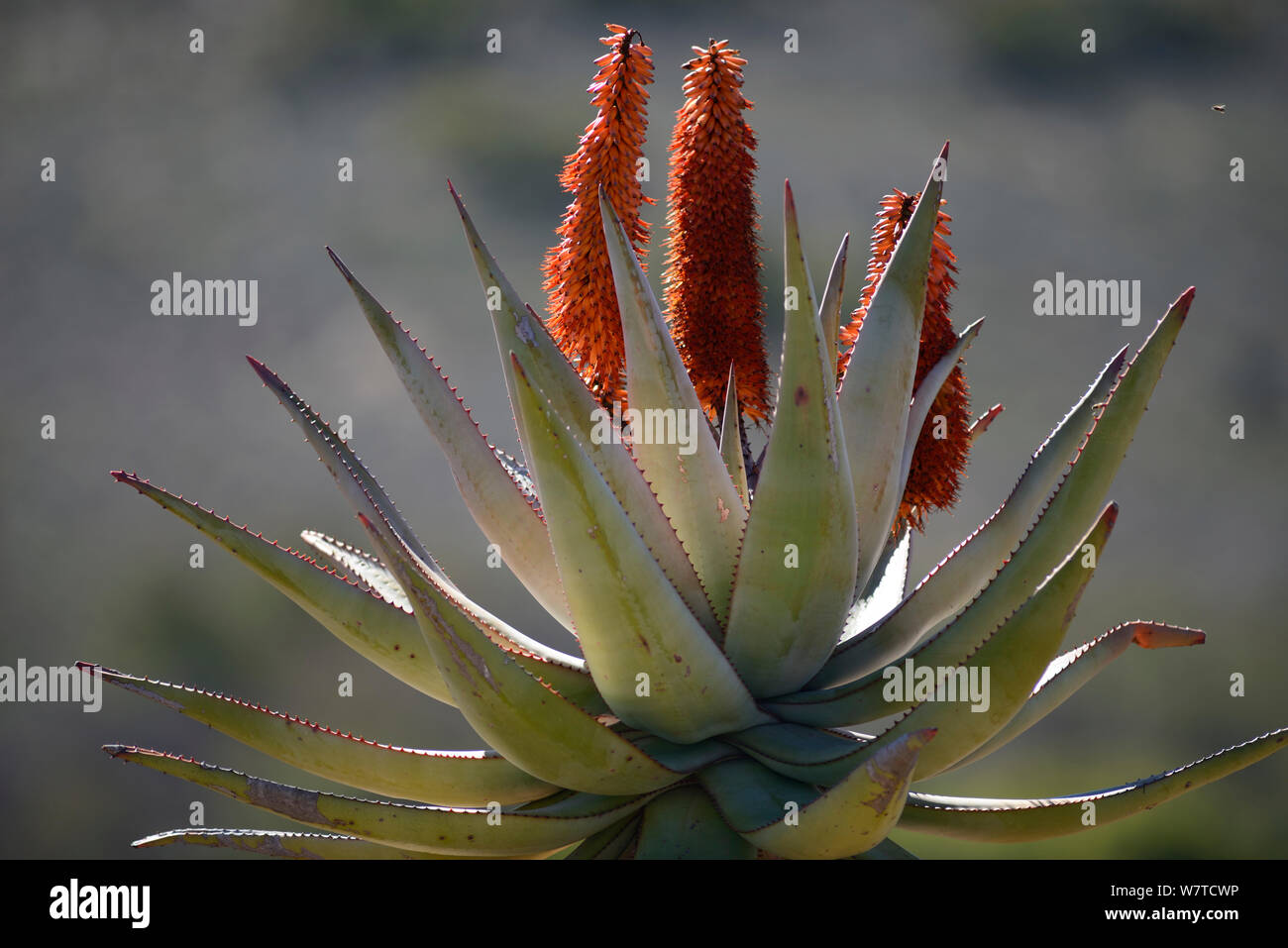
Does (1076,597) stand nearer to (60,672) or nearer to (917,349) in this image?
(917,349)

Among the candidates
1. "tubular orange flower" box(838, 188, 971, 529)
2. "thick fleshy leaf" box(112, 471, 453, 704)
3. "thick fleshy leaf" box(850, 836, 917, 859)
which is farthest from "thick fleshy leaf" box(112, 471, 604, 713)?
"tubular orange flower" box(838, 188, 971, 529)

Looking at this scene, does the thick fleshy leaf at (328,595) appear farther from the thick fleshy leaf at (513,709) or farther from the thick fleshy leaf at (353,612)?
the thick fleshy leaf at (513,709)

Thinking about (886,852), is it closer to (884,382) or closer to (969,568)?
(969,568)

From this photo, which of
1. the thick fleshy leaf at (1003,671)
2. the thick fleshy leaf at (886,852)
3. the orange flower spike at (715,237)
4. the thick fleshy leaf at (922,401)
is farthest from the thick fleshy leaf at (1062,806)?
the orange flower spike at (715,237)

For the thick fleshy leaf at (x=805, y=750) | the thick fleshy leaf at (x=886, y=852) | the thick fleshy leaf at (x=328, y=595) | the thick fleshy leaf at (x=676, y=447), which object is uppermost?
the thick fleshy leaf at (x=676, y=447)

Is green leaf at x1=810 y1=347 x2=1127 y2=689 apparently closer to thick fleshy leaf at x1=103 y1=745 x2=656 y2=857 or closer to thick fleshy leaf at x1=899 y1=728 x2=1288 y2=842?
thick fleshy leaf at x1=899 y1=728 x2=1288 y2=842

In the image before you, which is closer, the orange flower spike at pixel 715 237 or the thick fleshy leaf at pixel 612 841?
the thick fleshy leaf at pixel 612 841
